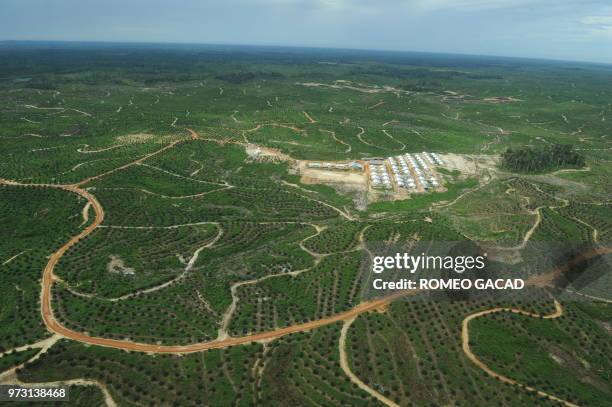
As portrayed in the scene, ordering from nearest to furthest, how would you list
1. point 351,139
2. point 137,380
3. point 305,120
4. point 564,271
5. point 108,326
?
point 137,380 < point 108,326 < point 564,271 < point 351,139 < point 305,120

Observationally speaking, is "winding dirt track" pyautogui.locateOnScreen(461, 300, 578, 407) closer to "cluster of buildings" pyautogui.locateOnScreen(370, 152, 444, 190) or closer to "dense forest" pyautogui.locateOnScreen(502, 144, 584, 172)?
Result: "cluster of buildings" pyautogui.locateOnScreen(370, 152, 444, 190)

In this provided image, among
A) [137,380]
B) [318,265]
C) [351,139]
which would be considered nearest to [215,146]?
[351,139]

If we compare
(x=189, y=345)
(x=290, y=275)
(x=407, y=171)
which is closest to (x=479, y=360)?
(x=290, y=275)

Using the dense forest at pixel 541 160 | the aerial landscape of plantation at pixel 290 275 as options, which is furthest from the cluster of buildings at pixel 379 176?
the dense forest at pixel 541 160

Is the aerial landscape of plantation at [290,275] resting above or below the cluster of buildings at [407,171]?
below

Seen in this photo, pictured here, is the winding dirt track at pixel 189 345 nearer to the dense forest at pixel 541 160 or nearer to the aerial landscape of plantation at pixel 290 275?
the aerial landscape of plantation at pixel 290 275

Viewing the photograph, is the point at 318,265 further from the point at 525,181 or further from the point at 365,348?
the point at 525,181
